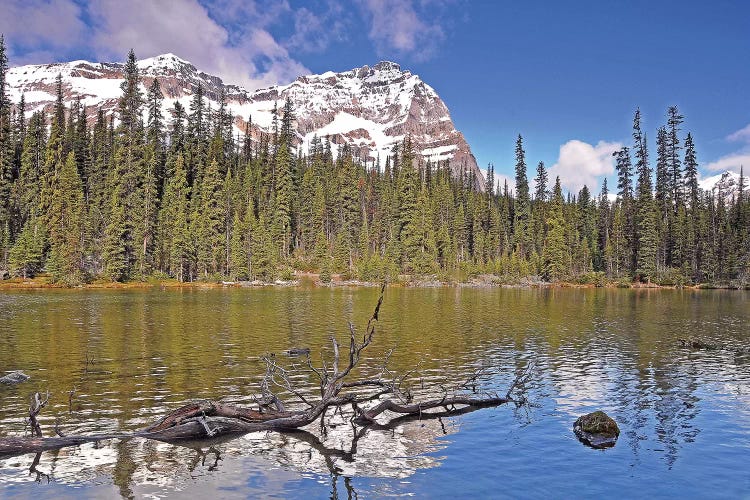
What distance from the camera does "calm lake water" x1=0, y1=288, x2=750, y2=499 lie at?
38.2 ft

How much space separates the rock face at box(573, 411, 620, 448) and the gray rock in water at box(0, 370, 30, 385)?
19.3 m

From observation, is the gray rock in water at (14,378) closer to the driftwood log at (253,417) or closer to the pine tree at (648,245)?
the driftwood log at (253,417)

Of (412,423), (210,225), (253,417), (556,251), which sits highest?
(210,225)

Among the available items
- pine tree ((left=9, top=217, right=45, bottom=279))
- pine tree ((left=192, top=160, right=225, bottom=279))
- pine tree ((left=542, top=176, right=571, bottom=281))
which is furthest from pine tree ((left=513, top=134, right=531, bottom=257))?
pine tree ((left=9, top=217, right=45, bottom=279))

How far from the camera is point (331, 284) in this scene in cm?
9012

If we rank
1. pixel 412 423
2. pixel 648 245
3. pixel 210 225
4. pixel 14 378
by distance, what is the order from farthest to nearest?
pixel 648 245 < pixel 210 225 < pixel 14 378 < pixel 412 423

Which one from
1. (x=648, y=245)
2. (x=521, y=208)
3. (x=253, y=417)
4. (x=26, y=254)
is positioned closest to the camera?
(x=253, y=417)

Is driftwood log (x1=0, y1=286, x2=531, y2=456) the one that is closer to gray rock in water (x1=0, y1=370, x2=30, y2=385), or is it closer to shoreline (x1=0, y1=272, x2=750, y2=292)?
gray rock in water (x1=0, y1=370, x2=30, y2=385)

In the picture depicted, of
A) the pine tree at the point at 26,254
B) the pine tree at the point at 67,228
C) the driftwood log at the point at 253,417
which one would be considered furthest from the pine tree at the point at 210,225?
the driftwood log at the point at 253,417

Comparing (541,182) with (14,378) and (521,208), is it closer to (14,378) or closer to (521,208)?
(521,208)

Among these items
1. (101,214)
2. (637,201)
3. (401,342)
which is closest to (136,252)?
(101,214)

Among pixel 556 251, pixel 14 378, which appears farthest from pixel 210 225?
pixel 14 378

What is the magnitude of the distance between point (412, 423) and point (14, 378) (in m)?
14.8

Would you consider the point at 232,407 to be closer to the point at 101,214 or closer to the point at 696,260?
the point at 101,214
